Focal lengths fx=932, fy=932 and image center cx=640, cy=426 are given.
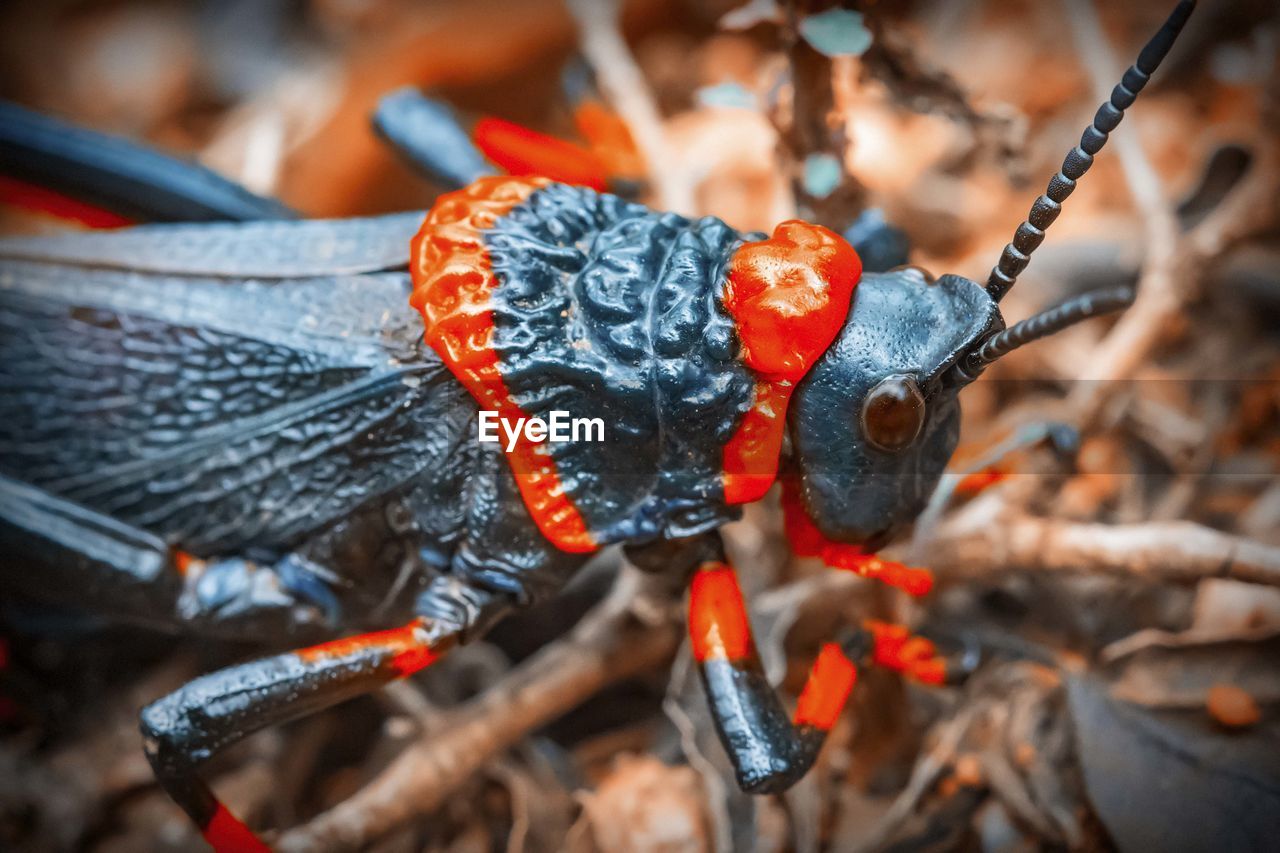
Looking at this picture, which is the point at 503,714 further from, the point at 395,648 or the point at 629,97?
the point at 629,97

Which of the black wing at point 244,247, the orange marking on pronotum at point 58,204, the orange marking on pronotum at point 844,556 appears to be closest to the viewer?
the orange marking on pronotum at point 844,556

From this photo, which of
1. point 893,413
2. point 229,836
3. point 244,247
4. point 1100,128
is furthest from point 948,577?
point 244,247

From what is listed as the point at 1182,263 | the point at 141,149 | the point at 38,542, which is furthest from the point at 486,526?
the point at 1182,263

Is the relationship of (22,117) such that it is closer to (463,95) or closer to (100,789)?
(463,95)

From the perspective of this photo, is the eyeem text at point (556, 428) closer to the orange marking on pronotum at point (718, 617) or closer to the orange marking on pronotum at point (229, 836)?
the orange marking on pronotum at point (718, 617)

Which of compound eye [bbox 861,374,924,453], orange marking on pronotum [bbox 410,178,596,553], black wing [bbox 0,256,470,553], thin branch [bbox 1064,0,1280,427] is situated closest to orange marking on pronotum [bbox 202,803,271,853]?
black wing [bbox 0,256,470,553]

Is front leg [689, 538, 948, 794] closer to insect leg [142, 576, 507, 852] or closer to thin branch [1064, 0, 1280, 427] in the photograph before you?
insect leg [142, 576, 507, 852]

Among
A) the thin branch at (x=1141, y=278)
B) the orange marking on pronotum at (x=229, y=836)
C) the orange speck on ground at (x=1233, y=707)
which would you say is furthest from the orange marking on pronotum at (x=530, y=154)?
the orange speck on ground at (x=1233, y=707)
